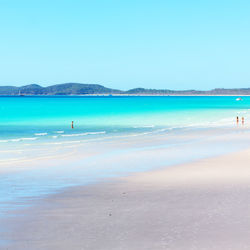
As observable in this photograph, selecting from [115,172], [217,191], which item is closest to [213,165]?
[115,172]

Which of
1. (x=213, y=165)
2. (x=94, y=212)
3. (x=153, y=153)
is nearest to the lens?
(x=94, y=212)

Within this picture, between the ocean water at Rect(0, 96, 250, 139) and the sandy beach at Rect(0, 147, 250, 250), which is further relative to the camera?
the ocean water at Rect(0, 96, 250, 139)

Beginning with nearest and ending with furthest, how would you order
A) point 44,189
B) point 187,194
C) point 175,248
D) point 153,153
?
point 175,248, point 187,194, point 44,189, point 153,153

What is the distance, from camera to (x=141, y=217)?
30.8 ft

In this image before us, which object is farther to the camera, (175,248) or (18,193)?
(18,193)

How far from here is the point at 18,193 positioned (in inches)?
477

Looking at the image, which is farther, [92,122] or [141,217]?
[92,122]

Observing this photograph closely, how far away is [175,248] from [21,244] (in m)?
2.59

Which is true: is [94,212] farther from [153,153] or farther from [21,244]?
[153,153]

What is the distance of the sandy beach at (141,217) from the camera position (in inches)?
307

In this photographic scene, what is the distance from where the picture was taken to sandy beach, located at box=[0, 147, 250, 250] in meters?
7.80

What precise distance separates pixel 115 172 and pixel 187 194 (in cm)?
477

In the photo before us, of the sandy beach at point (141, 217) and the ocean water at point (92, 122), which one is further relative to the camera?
the ocean water at point (92, 122)

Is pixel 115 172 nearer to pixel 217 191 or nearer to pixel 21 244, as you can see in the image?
pixel 217 191
